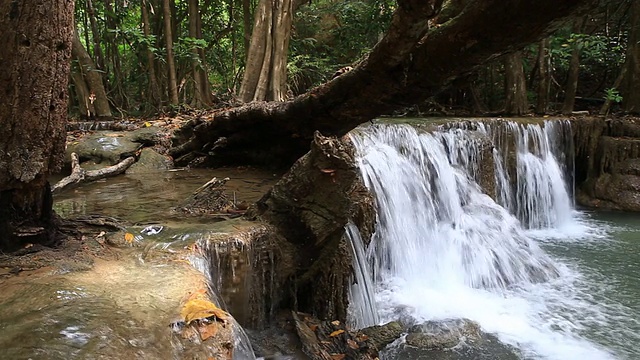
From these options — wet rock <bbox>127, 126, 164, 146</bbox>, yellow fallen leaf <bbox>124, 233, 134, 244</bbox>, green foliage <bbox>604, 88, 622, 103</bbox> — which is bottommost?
yellow fallen leaf <bbox>124, 233, 134, 244</bbox>

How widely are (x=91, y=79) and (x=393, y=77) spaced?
30.1 ft

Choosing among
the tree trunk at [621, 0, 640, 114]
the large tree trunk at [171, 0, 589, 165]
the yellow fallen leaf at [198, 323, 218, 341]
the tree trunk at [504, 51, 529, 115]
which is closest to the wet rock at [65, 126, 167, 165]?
the large tree trunk at [171, 0, 589, 165]

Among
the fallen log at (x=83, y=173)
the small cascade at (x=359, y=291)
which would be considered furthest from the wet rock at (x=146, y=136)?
the small cascade at (x=359, y=291)

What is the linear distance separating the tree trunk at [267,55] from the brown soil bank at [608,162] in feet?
21.9

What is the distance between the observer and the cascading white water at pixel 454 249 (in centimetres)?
530

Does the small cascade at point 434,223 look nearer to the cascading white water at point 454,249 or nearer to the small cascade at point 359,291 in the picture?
the cascading white water at point 454,249

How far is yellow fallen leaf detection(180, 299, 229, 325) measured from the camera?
7.93ft

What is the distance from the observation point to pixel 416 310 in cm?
542

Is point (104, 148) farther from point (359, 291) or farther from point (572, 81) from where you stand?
point (572, 81)

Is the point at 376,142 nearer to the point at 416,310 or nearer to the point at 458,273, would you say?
the point at 458,273

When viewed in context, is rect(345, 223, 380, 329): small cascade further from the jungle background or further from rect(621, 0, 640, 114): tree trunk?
rect(621, 0, 640, 114): tree trunk

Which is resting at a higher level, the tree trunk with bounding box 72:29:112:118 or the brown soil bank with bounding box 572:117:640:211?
the tree trunk with bounding box 72:29:112:118

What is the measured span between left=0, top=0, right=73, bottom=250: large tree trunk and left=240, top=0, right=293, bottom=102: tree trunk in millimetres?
7155

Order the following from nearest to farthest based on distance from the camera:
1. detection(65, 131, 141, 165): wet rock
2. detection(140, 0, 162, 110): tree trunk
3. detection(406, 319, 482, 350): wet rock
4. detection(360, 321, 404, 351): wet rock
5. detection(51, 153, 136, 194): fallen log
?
detection(360, 321, 404, 351): wet rock < detection(406, 319, 482, 350): wet rock < detection(51, 153, 136, 194): fallen log < detection(65, 131, 141, 165): wet rock < detection(140, 0, 162, 110): tree trunk
